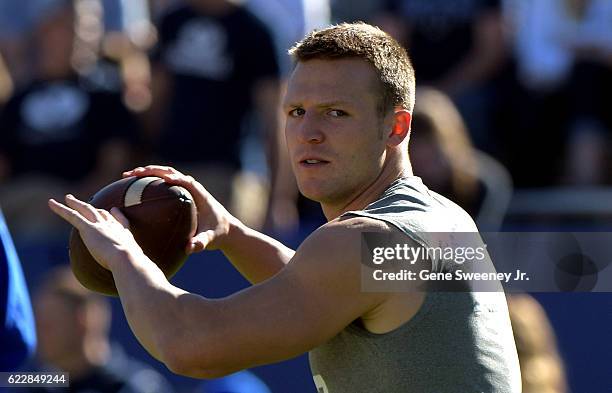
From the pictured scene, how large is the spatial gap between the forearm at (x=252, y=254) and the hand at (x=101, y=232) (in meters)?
0.65

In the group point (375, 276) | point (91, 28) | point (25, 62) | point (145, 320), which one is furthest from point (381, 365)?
point (25, 62)

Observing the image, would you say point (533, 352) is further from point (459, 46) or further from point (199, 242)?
point (459, 46)

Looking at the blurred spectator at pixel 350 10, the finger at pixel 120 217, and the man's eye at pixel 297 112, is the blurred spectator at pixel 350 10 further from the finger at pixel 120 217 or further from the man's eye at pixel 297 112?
the finger at pixel 120 217

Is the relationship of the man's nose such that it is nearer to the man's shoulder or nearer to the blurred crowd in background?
the man's shoulder

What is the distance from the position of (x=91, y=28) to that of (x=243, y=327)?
5.47 meters

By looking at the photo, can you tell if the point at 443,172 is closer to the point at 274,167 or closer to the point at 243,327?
the point at 274,167

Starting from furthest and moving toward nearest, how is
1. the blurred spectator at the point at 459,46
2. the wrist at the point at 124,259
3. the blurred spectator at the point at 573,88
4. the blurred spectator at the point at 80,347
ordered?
the blurred spectator at the point at 459,46 < the blurred spectator at the point at 573,88 < the blurred spectator at the point at 80,347 < the wrist at the point at 124,259

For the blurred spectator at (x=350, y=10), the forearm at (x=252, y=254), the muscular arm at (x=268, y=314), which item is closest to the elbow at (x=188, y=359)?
the muscular arm at (x=268, y=314)

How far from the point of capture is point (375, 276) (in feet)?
12.1

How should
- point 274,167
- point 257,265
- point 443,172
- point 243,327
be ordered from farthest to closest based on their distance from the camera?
point 274,167
point 443,172
point 257,265
point 243,327

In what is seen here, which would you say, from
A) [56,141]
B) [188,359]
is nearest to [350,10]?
[56,141]

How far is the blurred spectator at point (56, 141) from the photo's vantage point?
8094 mm

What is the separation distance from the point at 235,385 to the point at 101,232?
276 centimetres

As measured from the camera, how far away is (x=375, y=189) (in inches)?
162
